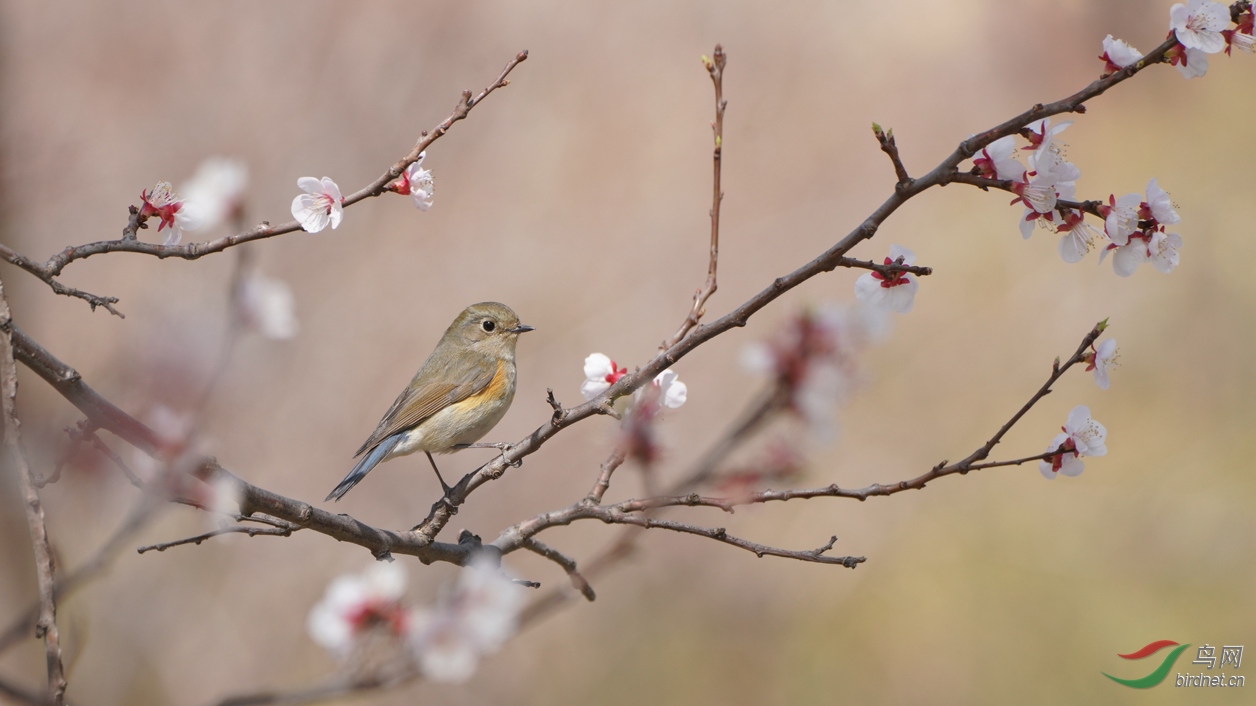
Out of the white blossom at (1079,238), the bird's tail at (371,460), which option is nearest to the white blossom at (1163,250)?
the white blossom at (1079,238)

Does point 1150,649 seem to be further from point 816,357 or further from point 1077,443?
point 816,357

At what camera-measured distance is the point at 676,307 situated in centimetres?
972

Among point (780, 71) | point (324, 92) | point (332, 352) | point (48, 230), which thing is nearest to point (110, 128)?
point (48, 230)

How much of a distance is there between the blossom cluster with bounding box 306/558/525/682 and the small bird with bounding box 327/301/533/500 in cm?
258

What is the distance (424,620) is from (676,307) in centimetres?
845

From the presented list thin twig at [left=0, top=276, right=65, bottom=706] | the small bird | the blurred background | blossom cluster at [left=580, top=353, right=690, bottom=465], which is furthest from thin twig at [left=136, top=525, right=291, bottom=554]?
the blurred background

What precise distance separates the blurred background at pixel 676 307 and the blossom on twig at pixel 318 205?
13.8 ft

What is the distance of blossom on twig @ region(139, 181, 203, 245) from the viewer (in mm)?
2102

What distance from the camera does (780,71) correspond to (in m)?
10.7

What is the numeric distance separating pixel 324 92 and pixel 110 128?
7.21 ft

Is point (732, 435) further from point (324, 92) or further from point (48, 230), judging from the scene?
point (324, 92)

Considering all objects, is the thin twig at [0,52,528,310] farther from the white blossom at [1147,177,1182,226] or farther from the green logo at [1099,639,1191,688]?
the green logo at [1099,639,1191,688]

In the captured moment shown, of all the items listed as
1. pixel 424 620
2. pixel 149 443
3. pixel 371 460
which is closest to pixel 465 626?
pixel 424 620

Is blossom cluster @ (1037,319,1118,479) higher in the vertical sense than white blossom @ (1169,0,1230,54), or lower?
lower
